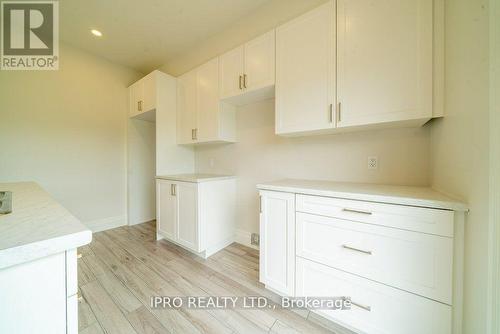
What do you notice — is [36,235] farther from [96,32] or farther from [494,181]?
[96,32]

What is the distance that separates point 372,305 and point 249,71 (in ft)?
6.89

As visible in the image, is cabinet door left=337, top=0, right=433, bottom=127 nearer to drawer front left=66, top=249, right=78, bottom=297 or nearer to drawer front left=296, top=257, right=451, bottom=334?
drawer front left=296, top=257, right=451, bottom=334

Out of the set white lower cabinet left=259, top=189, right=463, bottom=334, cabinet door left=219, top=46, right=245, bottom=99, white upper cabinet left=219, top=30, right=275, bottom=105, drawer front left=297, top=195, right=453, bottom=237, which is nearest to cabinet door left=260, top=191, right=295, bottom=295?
white lower cabinet left=259, top=189, right=463, bottom=334

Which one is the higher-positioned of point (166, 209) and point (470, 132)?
point (470, 132)

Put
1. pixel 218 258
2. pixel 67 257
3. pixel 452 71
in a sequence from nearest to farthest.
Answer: pixel 67 257 < pixel 452 71 < pixel 218 258

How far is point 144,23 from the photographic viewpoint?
2205 mm

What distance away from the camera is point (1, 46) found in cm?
214

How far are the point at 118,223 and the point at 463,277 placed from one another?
3.90 metres

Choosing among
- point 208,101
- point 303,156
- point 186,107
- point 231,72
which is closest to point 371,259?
point 303,156

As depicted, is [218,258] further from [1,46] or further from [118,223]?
[1,46]

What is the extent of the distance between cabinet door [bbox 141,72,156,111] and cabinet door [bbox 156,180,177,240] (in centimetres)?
112

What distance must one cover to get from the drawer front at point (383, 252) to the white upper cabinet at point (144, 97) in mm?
2534

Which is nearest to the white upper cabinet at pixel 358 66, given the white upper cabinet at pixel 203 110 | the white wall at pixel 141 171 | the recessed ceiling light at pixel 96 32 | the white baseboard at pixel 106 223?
the white upper cabinet at pixel 203 110

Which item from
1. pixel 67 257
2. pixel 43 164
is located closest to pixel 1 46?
pixel 43 164
